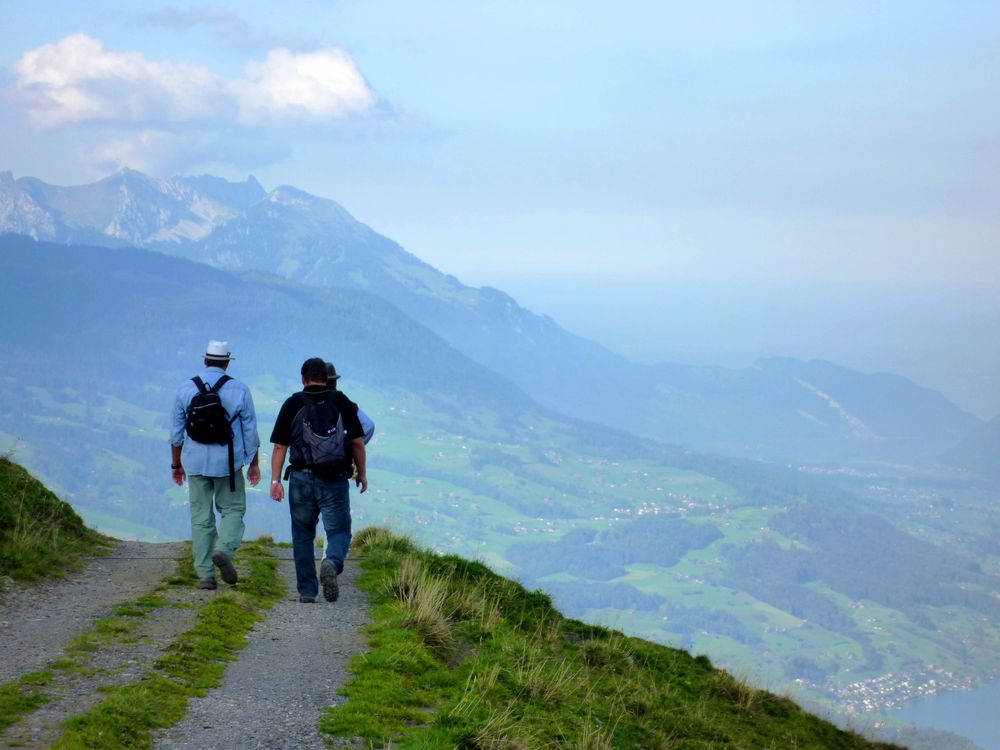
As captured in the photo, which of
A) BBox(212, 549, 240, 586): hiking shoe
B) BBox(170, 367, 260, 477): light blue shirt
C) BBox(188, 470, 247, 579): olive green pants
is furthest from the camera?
BBox(212, 549, 240, 586): hiking shoe

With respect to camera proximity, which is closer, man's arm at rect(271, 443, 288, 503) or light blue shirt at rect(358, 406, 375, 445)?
man's arm at rect(271, 443, 288, 503)

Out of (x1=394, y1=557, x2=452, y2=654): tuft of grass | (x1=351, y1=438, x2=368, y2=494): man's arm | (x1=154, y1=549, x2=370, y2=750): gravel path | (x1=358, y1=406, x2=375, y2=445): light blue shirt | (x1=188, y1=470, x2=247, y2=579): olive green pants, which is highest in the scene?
(x1=358, y1=406, x2=375, y2=445): light blue shirt

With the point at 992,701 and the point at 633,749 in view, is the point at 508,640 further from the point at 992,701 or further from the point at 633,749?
the point at 992,701

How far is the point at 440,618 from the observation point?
462 inches

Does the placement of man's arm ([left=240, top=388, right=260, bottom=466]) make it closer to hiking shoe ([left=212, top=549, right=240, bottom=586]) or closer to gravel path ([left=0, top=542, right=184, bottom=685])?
hiking shoe ([left=212, top=549, right=240, bottom=586])

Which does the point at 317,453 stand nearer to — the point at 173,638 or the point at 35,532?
the point at 173,638

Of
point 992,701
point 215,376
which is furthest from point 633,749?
point 992,701

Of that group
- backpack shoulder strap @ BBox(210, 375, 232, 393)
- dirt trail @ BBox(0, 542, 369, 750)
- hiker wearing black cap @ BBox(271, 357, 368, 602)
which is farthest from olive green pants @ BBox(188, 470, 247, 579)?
backpack shoulder strap @ BBox(210, 375, 232, 393)

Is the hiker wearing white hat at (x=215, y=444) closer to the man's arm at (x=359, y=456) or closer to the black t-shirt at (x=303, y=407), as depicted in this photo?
the black t-shirt at (x=303, y=407)

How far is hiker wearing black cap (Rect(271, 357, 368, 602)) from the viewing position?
38.8 ft

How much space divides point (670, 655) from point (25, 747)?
37.3 ft

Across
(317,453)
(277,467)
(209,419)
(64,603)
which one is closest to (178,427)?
(209,419)

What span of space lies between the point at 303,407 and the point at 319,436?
372 mm

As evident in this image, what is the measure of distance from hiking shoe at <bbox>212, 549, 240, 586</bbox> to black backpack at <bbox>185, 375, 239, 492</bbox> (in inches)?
45.7
